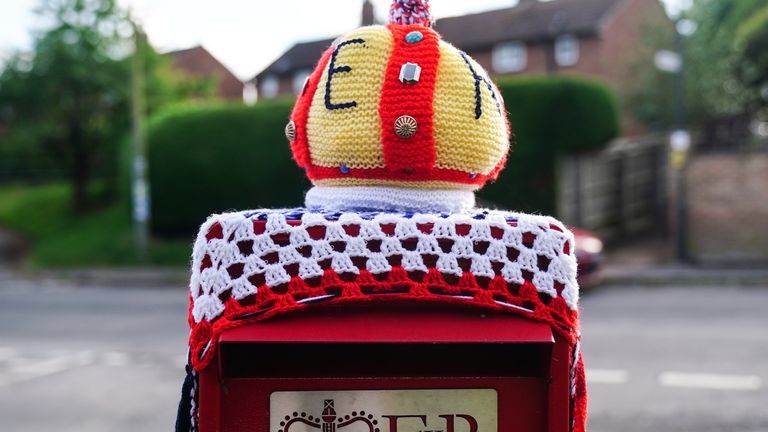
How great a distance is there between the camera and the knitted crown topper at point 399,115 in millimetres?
1637

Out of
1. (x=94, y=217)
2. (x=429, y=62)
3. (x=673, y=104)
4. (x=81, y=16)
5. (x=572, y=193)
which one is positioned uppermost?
(x=81, y=16)

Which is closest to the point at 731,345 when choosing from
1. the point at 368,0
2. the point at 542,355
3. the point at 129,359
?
the point at 129,359

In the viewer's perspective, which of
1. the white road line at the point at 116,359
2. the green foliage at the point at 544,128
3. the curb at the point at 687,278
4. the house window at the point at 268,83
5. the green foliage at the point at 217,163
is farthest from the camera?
the green foliage at the point at 217,163

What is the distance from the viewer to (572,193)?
15.9 meters

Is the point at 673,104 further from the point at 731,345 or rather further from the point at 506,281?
the point at 506,281

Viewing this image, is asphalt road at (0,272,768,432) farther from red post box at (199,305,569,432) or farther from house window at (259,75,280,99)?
red post box at (199,305,569,432)

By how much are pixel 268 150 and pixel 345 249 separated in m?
16.1

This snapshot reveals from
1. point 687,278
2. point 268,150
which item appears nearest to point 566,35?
point 268,150

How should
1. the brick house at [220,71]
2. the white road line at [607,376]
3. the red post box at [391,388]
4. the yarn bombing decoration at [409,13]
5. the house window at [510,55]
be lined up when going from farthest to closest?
the house window at [510,55] → the white road line at [607,376] → the brick house at [220,71] → the yarn bombing decoration at [409,13] → the red post box at [391,388]

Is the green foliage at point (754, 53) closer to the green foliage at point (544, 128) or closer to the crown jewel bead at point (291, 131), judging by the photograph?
the green foliage at point (544, 128)

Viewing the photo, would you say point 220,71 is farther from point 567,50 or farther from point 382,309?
point 567,50

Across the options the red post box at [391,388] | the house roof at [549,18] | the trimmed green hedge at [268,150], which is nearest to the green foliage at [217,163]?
the trimmed green hedge at [268,150]

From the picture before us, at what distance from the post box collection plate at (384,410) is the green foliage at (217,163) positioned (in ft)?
50.0

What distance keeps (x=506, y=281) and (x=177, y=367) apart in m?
6.60
